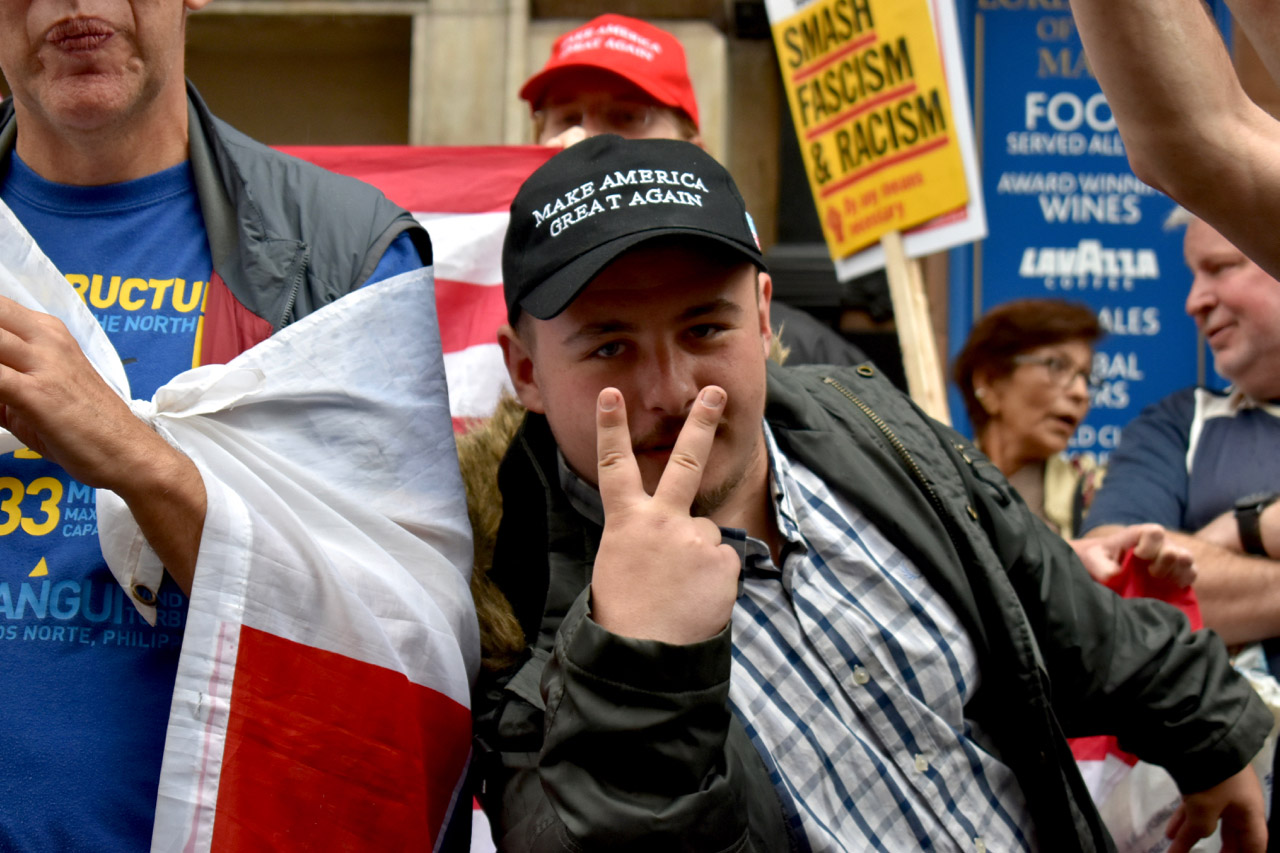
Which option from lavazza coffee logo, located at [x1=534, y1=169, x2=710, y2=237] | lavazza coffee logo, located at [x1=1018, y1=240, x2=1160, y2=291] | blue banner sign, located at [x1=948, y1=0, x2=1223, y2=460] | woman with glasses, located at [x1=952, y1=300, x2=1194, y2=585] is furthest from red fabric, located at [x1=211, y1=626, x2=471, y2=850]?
lavazza coffee logo, located at [x1=1018, y1=240, x2=1160, y2=291]

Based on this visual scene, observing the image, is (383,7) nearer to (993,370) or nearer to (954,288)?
(954,288)

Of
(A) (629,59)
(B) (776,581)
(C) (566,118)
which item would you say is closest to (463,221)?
(C) (566,118)

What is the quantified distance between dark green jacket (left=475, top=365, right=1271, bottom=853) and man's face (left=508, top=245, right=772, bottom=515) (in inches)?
6.7

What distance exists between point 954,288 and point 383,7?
344 cm

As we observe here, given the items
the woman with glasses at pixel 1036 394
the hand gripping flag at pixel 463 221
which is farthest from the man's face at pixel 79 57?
the woman with glasses at pixel 1036 394

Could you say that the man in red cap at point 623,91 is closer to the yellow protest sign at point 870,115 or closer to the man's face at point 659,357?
the yellow protest sign at point 870,115

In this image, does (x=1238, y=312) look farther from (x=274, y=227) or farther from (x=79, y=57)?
(x=79, y=57)

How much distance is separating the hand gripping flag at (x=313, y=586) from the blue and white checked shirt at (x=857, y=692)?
0.29 meters

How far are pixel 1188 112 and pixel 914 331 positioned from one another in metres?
2.39

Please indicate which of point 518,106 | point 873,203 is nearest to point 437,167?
point 873,203

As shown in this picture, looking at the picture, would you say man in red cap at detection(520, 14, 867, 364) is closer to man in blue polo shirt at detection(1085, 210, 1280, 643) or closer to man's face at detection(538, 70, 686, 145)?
man's face at detection(538, 70, 686, 145)

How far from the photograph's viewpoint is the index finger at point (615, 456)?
1.67 metres

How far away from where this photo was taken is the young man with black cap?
1.71 metres

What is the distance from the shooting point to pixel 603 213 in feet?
6.19
